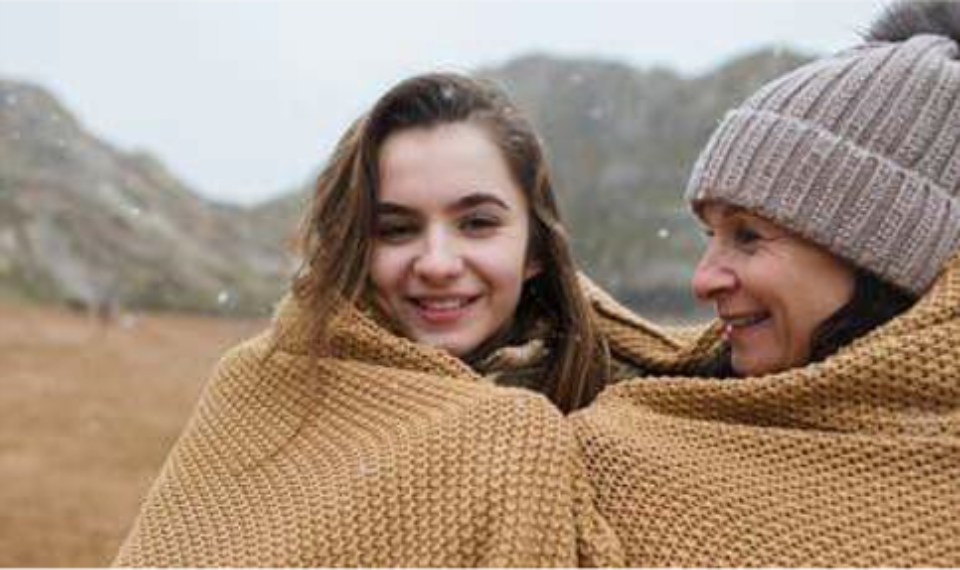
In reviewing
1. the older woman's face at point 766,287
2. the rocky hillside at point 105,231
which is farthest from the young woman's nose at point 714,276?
the rocky hillside at point 105,231

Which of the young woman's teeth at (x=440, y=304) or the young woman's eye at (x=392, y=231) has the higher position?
the young woman's eye at (x=392, y=231)

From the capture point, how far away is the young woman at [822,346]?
1.71m

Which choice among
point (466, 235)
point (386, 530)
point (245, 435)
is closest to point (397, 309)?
point (466, 235)

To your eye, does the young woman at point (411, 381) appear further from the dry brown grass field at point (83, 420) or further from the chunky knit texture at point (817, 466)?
the dry brown grass field at point (83, 420)

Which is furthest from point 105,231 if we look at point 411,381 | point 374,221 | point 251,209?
point 411,381

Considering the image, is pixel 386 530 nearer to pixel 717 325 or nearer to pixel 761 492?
pixel 761 492

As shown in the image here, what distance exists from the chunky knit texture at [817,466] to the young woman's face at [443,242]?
0.33m

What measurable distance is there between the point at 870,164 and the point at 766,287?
22cm

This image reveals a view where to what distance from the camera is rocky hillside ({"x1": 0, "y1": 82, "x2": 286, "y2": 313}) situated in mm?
28094

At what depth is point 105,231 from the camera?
31.8 meters

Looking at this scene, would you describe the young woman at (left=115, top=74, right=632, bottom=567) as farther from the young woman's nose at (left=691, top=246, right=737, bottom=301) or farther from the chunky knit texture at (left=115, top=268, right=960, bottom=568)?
the young woman's nose at (left=691, top=246, right=737, bottom=301)

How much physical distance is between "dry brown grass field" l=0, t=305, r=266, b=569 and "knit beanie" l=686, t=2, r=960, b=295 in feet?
22.7

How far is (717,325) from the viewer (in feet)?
7.34

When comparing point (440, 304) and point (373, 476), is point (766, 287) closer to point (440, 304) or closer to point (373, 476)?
point (440, 304)
